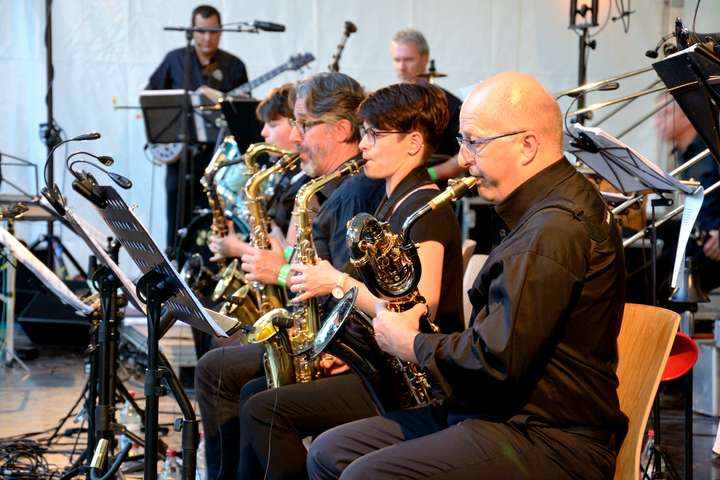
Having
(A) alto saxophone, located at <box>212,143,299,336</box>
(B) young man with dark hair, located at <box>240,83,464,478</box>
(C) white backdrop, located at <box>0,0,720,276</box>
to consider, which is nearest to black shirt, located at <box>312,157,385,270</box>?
(B) young man with dark hair, located at <box>240,83,464,478</box>

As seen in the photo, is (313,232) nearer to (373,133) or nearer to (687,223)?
(373,133)

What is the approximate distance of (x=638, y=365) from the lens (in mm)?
2613

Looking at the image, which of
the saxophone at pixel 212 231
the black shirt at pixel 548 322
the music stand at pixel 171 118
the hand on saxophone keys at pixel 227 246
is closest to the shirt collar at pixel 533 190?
the black shirt at pixel 548 322

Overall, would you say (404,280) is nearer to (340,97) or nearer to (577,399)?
(577,399)

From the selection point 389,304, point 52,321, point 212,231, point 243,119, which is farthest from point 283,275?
point 52,321

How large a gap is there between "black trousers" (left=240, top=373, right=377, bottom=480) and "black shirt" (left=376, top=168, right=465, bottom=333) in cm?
38

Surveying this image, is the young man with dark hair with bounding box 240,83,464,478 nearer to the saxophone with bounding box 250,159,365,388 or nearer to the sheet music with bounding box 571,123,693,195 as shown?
the saxophone with bounding box 250,159,365,388

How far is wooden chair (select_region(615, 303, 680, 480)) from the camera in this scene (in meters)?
2.52

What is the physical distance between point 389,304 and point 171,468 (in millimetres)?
1508

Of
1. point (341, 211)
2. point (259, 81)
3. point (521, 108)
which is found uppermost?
point (259, 81)

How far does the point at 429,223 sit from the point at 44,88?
5.96m

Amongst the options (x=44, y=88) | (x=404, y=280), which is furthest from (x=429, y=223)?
(x=44, y=88)

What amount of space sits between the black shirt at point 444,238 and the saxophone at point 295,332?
0.49m

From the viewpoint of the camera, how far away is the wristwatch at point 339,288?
333 cm
